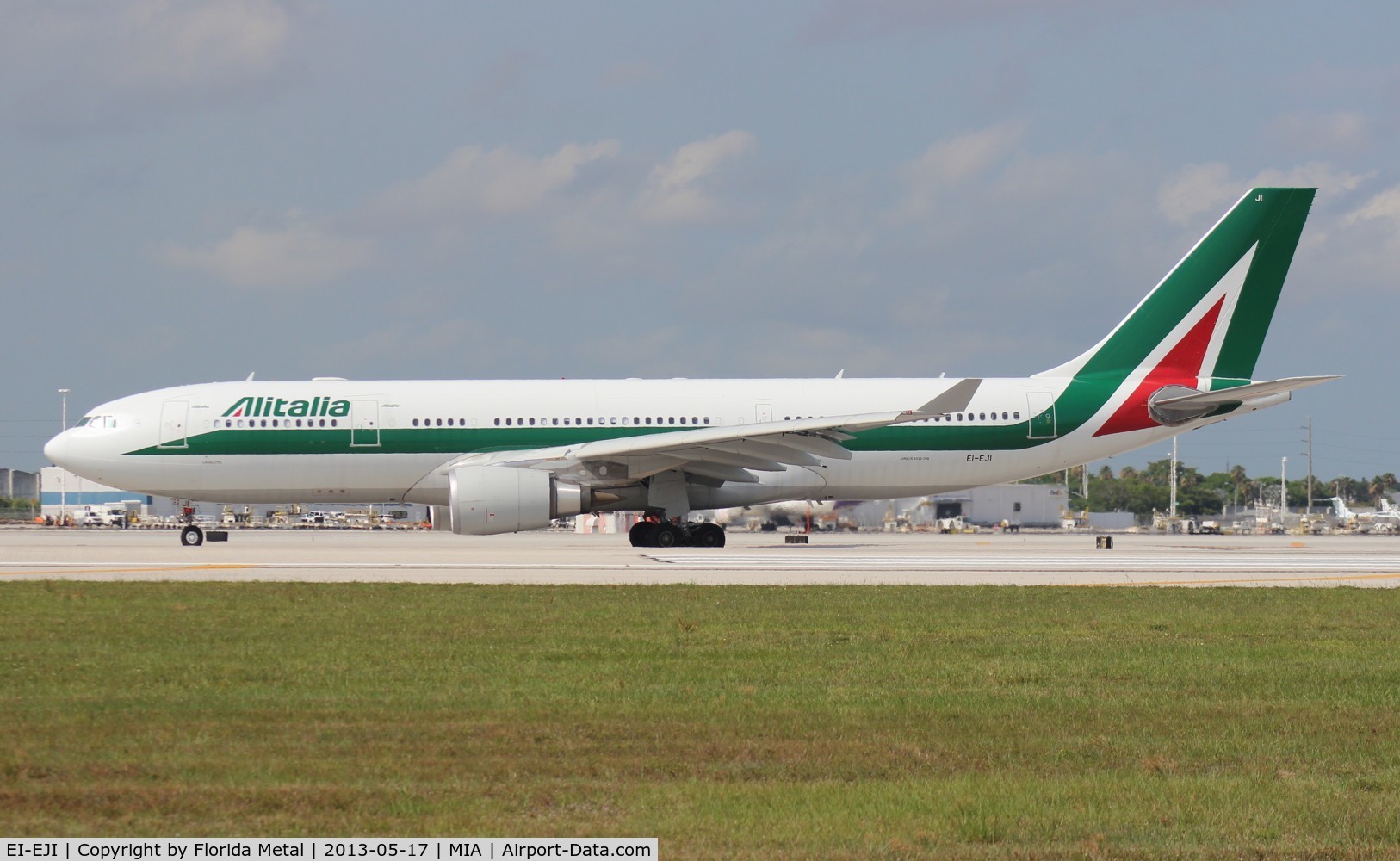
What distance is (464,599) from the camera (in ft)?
51.0

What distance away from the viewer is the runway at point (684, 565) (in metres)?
19.6

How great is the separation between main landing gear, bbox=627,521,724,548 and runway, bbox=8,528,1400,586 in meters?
0.70

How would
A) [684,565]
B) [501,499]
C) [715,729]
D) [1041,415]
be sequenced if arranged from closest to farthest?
[715,729] → [684,565] → [501,499] → [1041,415]

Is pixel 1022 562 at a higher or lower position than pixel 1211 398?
lower

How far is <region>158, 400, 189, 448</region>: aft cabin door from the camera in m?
30.0

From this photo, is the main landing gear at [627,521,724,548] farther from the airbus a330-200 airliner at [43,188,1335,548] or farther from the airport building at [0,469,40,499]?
the airport building at [0,469,40,499]

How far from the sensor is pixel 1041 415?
30375 mm

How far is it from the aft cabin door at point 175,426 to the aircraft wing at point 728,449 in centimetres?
585

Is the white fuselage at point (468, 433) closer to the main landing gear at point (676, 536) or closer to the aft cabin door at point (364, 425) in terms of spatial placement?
the aft cabin door at point (364, 425)

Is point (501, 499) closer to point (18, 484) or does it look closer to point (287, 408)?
point (287, 408)

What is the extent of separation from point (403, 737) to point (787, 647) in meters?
4.72

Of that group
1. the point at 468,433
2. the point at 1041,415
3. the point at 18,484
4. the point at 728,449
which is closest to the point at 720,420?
the point at 728,449

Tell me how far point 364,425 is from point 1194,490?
129 meters

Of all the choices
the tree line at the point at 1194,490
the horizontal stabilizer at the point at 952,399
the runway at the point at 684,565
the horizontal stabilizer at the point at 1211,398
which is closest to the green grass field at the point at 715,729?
the runway at the point at 684,565
